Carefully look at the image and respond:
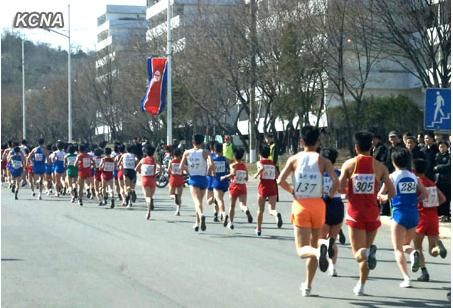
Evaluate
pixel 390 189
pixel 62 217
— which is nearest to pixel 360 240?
pixel 390 189

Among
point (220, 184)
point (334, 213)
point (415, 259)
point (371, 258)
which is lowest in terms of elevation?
point (415, 259)

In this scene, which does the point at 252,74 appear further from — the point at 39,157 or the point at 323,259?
the point at 323,259

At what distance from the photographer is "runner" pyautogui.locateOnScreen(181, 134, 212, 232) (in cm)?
1738

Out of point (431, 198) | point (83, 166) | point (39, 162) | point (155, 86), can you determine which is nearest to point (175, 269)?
point (431, 198)

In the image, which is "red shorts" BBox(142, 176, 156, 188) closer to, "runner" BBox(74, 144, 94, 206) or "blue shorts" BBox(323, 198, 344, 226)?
"runner" BBox(74, 144, 94, 206)

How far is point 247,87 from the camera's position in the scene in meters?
44.6

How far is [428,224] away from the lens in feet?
37.6

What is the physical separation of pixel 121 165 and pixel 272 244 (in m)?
9.48

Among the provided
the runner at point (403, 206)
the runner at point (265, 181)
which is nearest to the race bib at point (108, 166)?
the runner at point (265, 181)

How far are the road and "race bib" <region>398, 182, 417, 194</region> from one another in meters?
1.19

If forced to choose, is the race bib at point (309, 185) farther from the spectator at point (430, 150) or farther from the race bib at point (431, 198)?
the spectator at point (430, 150)

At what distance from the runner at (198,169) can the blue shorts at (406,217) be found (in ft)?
22.6

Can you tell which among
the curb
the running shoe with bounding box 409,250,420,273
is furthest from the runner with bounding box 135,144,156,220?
the running shoe with bounding box 409,250,420,273

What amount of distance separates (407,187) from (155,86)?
26.6 meters
